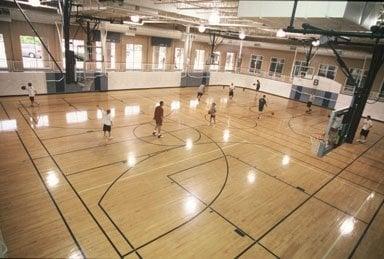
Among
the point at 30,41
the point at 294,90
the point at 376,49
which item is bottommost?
the point at 294,90

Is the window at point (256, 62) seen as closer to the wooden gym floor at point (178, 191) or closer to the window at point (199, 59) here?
the window at point (199, 59)

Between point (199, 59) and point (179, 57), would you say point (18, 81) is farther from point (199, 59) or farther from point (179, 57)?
point (199, 59)

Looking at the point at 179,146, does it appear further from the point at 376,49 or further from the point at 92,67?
the point at 92,67

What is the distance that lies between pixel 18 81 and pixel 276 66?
23357 millimetres

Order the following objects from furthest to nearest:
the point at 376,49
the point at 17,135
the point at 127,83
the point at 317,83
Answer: the point at 317,83 < the point at 127,83 < the point at 376,49 < the point at 17,135

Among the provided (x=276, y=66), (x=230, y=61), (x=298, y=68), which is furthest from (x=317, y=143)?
(x=230, y=61)

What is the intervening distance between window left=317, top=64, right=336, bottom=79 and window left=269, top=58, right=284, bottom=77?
3895 mm

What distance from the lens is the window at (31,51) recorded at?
16500 millimetres

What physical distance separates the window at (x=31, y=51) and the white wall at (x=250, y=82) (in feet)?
45.5

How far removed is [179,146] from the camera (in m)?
9.34

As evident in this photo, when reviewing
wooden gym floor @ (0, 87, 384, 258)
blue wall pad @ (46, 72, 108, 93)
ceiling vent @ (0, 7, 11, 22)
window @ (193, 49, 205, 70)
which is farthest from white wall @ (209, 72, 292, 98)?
ceiling vent @ (0, 7, 11, 22)

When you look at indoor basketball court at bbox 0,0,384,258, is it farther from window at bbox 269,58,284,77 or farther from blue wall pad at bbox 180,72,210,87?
window at bbox 269,58,284,77

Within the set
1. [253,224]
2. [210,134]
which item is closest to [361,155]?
[210,134]

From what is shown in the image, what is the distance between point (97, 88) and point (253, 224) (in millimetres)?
14406
